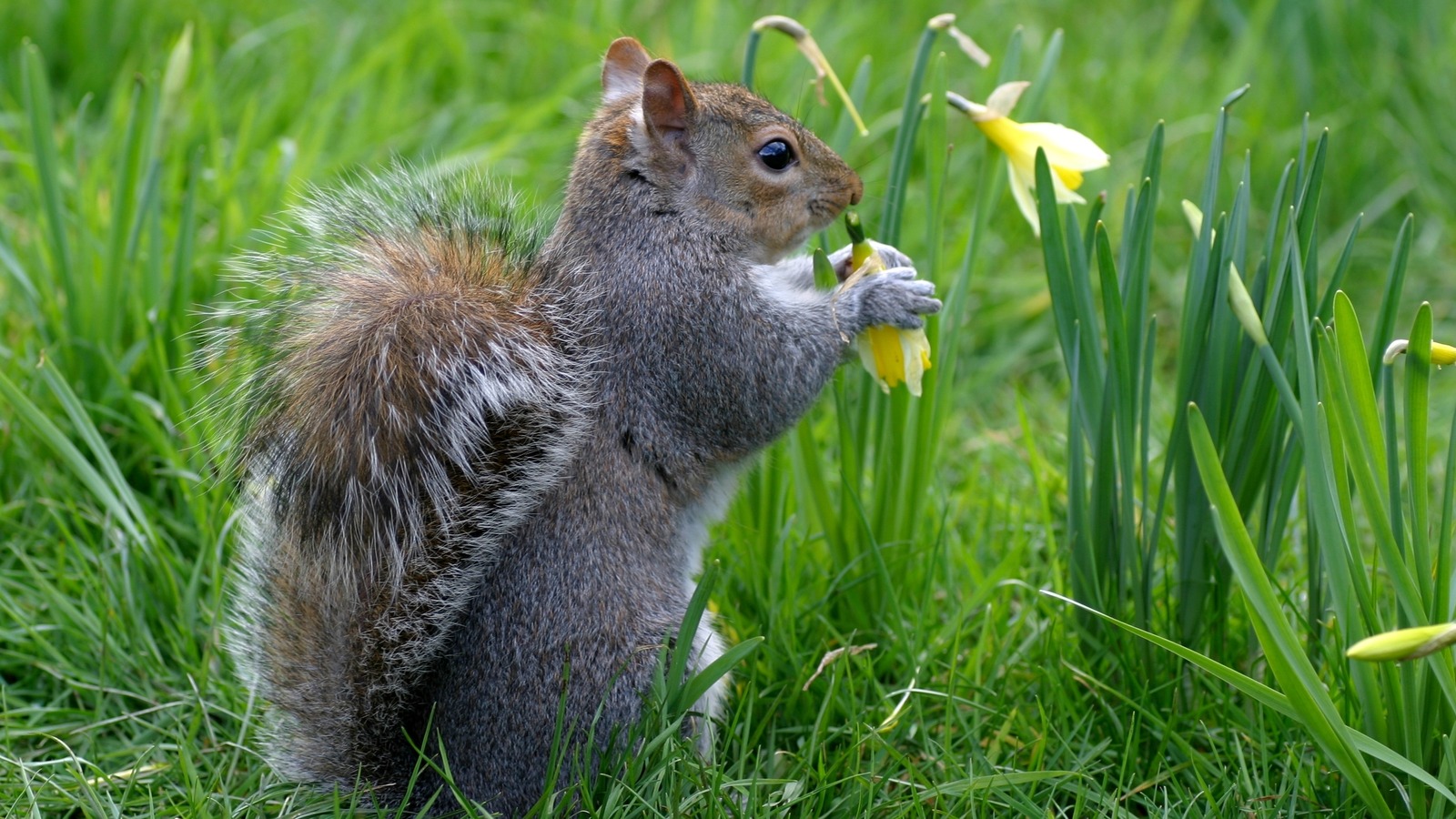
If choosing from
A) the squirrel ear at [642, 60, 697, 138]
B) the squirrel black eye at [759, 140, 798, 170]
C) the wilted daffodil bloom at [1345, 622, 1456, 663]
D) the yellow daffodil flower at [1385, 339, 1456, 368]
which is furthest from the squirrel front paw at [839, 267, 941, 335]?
the wilted daffodil bloom at [1345, 622, 1456, 663]

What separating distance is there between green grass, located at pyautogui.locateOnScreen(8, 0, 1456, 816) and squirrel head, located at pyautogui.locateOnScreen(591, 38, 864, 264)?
138 millimetres

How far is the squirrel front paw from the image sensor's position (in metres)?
1.77

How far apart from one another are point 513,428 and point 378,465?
0.17 m

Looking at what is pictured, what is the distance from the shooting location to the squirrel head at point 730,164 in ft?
6.28

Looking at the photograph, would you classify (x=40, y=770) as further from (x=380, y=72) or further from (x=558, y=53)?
(x=558, y=53)

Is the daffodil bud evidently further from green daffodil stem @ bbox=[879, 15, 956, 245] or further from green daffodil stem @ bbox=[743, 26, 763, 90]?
green daffodil stem @ bbox=[743, 26, 763, 90]

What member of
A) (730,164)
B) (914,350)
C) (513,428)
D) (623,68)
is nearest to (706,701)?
(513,428)

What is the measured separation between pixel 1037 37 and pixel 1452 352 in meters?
2.60

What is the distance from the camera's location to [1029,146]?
5.78 feet

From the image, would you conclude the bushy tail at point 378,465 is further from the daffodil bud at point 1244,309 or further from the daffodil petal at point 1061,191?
the daffodil bud at point 1244,309

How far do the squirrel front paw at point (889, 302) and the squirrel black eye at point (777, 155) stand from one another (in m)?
0.25

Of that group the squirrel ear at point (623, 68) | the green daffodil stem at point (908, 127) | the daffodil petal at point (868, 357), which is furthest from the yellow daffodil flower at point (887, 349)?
the squirrel ear at point (623, 68)

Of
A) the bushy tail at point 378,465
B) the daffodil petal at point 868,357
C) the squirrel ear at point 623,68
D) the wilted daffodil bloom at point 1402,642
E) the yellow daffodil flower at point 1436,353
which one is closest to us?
the wilted daffodil bloom at point 1402,642

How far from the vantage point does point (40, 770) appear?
70.9 inches
